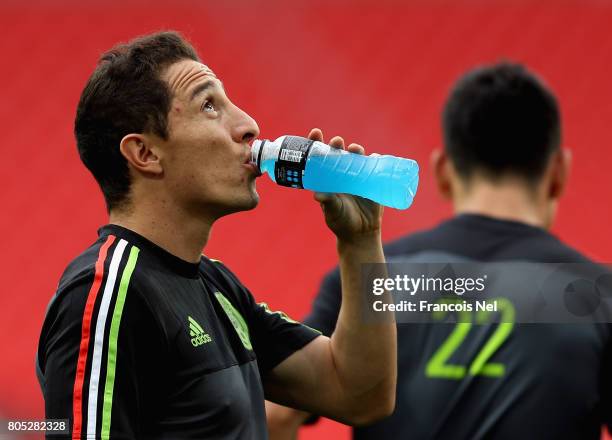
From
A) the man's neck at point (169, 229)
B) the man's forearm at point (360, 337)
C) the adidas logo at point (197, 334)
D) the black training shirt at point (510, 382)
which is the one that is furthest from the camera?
the black training shirt at point (510, 382)

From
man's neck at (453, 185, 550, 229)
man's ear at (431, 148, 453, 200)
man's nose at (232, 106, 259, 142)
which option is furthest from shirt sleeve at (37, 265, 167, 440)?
man's ear at (431, 148, 453, 200)

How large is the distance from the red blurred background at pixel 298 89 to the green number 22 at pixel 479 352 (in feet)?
13.9

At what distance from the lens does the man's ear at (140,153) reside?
6.74 ft

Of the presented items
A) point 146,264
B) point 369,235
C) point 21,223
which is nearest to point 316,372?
point 369,235

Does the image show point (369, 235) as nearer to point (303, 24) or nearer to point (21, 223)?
point (21, 223)

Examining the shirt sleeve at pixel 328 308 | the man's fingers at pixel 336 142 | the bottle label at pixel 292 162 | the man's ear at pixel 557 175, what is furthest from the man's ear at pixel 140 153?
the man's ear at pixel 557 175

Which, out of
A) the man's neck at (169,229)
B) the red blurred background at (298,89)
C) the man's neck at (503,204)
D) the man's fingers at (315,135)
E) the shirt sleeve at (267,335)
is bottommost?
the shirt sleeve at (267,335)

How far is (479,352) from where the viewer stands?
2504 mm

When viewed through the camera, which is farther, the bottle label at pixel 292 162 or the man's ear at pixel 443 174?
the man's ear at pixel 443 174

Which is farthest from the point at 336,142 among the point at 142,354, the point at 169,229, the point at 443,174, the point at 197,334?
the point at 443,174

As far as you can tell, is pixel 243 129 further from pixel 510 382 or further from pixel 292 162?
pixel 510 382

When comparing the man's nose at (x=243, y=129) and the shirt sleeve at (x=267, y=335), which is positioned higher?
the man's nose at (x=243, y=129)

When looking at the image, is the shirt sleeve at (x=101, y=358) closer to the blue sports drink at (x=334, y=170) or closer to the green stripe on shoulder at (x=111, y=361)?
the green stripe on shoulder at (x=111, y=361)

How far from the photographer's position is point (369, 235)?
2.21m
